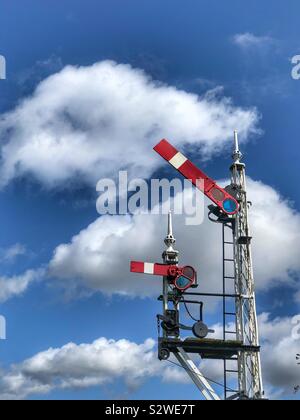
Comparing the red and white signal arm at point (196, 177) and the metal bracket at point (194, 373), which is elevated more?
the red and white signal arm at point (196, 177)

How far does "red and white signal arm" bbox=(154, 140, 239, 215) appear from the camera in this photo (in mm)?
32875

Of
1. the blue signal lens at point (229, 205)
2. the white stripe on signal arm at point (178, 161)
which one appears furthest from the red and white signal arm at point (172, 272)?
the white stripe on signal arm at point (178, 161)

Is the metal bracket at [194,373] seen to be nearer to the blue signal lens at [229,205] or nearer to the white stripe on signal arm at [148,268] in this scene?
the white stripe on signal arm at [148,268]

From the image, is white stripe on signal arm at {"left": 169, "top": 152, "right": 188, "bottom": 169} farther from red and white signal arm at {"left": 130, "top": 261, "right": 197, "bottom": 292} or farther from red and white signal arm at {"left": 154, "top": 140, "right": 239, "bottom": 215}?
red and white signal arm at {"left": 130, "top": 261, "right": 197, "bottom": 292}

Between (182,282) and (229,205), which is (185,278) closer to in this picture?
(182,282)

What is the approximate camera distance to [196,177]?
32969mm

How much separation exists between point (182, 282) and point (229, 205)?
5.19 m

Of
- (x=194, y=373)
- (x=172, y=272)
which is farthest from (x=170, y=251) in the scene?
(x=194, y=373)

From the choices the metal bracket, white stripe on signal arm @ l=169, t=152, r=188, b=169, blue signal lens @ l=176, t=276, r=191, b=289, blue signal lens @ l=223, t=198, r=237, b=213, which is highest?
white stripe on signal arm @ l=169, t=152, r=188, b=169

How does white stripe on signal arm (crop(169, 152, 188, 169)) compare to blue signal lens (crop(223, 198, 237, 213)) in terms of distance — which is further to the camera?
blue signal lens (crop(223, 198, 237, 213))

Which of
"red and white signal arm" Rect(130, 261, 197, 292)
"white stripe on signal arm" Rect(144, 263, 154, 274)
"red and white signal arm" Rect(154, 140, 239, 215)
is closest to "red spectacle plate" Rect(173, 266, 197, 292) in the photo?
"red and white signal arm" Rect(130, 261, 197, 292)

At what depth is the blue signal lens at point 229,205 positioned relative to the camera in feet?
109
